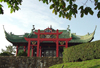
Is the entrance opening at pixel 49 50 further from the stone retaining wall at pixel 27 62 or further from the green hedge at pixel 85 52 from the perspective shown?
the green hedge at pixel 85 52

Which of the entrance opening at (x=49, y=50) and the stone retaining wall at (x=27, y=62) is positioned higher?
the entrance opening at (x=49, y=50)

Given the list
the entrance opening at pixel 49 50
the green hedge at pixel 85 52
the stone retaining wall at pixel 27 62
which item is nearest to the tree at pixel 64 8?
the green hedge at pixel 85 52

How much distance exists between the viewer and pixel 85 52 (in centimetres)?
1128

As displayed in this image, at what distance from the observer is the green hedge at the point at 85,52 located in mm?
10422

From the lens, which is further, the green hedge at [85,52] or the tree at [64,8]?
the green hedge at [85,52]

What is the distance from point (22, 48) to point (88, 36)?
11.6 meters

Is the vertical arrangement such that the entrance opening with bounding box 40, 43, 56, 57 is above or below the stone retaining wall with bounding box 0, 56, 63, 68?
above

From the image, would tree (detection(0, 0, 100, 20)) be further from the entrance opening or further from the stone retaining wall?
the entrance opening

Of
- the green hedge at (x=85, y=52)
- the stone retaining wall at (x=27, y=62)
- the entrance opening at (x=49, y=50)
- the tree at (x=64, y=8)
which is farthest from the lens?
the entrance opening at (x=49, y=50)

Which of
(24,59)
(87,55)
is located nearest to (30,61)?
(24,59)

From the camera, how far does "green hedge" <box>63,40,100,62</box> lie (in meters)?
10.4

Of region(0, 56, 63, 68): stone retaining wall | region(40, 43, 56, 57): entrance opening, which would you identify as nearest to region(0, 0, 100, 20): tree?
region(0, 56, 63, 68): stone retaining wall

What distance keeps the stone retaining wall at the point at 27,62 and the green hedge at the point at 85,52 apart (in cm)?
326

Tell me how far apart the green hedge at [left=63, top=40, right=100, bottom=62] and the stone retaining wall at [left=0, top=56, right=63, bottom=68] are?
3.26m
